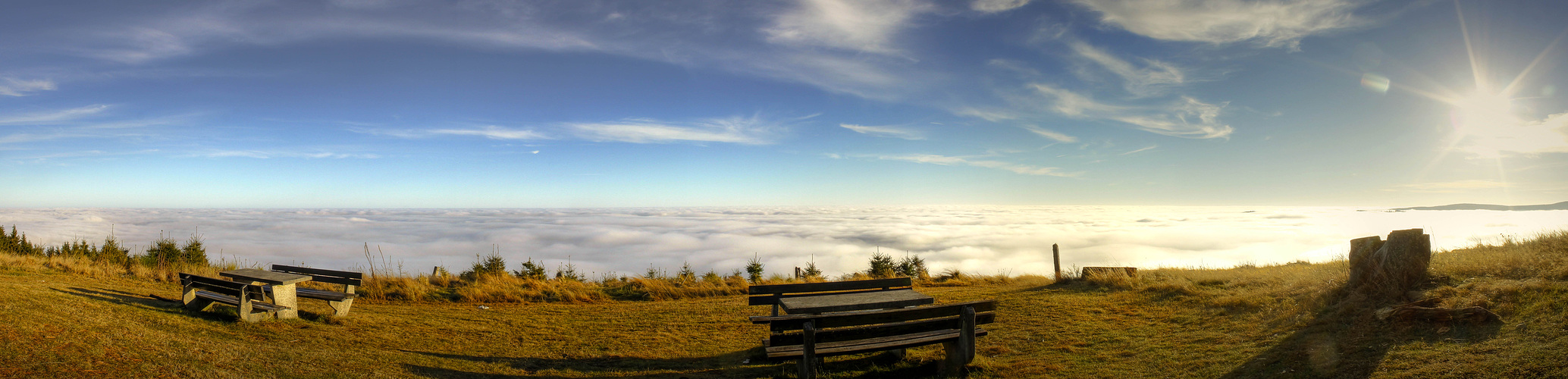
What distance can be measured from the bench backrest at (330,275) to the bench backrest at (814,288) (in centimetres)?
546

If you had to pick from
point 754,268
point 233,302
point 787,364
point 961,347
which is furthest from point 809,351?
point 754,268

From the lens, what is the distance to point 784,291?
6.69 meters

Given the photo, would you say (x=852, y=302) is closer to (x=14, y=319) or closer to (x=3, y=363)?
Result: (x=3, y=363)

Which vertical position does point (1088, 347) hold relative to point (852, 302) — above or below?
below

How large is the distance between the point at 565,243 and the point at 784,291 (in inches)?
4195

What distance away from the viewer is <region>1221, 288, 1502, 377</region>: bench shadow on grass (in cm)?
436

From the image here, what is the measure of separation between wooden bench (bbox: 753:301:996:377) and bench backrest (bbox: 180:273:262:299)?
244 inches

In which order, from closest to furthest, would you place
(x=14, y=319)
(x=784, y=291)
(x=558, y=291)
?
(x=14, y=319)
(x=784, y=291)
(x=558, y=291)

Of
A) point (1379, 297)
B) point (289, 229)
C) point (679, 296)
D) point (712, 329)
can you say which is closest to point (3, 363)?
point (712, 329)

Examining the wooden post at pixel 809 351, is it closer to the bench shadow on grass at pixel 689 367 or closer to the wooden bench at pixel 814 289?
the bench shadow on grass at pixel 689 367

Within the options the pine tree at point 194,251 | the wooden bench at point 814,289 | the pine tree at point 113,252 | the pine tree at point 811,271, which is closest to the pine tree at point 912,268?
the pine tree at point 811,271

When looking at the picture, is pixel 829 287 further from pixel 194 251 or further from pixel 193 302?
pixel 194 251

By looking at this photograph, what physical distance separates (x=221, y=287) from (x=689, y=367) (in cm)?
594

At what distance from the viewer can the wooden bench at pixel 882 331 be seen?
14.5ft
